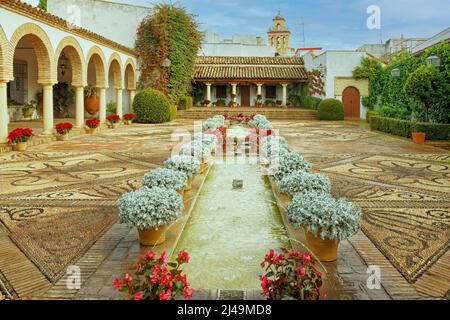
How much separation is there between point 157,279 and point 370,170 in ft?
24.9

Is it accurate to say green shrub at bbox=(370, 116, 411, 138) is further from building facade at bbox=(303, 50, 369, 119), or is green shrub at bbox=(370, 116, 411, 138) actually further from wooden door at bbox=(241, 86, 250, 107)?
wooden door at bbox=(241, 86, 250, 107)

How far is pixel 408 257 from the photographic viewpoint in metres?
4.29

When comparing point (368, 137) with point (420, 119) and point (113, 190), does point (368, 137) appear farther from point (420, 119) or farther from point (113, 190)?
point (113, 190)

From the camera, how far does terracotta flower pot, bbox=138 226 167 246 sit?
175 inches

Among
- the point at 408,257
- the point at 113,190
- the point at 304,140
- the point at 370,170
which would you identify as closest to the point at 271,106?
the point at 304,140

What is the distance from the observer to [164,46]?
26203mm

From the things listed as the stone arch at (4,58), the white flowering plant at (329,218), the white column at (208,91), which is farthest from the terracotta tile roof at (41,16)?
the white column at (208,91)

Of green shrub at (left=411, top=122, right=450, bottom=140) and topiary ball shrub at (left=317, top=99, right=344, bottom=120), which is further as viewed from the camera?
topiary ball shrub at (left=317, top=99, right=344, bottom=120)

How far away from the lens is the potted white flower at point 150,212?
430 centimetres

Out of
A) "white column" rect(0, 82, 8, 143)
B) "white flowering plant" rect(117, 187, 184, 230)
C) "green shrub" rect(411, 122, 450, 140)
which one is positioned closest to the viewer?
"white flowering plant" rect(117, 187, 184, 230)

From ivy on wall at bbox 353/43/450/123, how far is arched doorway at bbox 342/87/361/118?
0.84 metres

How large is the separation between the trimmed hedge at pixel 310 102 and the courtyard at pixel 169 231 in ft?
59.4

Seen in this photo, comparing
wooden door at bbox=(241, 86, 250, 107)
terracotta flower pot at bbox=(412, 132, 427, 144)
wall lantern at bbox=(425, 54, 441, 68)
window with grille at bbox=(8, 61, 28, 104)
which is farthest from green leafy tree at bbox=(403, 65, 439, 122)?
wooden door at bbox=(241, 86, 250, 107)

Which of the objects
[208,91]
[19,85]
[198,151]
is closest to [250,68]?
[208,91]
